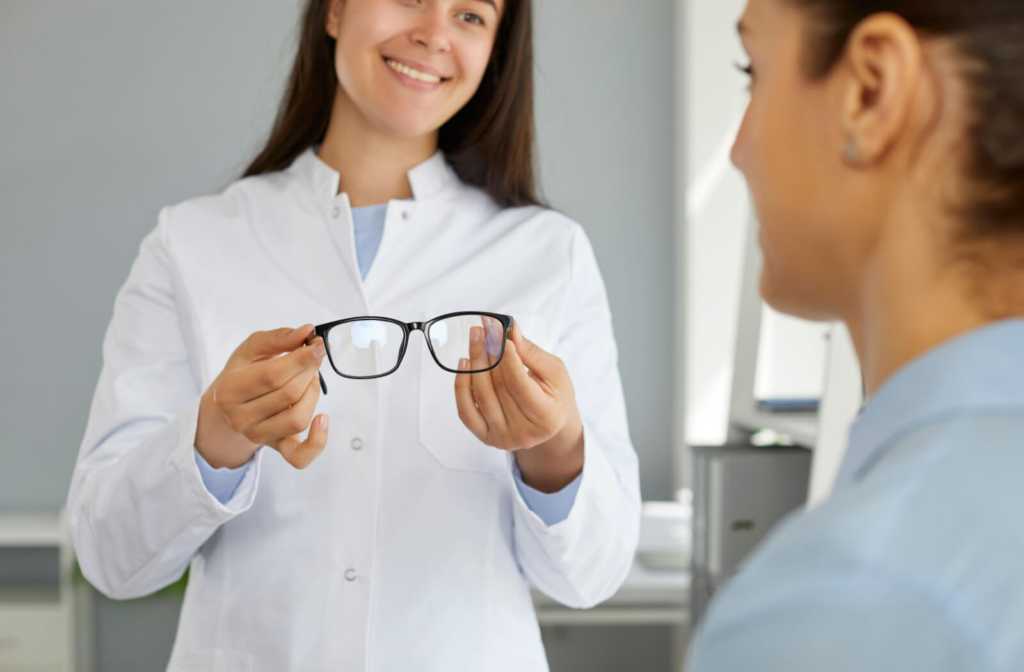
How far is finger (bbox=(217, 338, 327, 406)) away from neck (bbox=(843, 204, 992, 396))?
0.62m

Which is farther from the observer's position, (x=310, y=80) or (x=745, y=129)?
(x=310, y=80)

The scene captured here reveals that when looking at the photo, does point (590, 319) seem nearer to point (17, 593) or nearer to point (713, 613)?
point (713, 613)

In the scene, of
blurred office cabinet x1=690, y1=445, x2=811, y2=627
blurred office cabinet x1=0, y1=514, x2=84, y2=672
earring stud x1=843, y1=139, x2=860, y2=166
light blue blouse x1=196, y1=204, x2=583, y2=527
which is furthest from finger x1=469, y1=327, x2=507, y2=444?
blurred office cabinet x1=0, y1=514, x2=84, y2=672

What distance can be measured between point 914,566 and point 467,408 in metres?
0.75

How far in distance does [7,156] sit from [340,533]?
298cm

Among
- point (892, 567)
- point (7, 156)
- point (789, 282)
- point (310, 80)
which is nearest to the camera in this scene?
point (892, 567)

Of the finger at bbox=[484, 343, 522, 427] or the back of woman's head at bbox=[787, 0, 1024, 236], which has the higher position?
the back of woman's head at bbox=[787, 0, 1024, 236]

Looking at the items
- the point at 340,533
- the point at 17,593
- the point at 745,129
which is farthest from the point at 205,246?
the point at 17,593

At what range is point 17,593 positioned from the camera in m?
3.22

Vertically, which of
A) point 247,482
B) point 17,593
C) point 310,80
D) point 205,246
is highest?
point 310,80

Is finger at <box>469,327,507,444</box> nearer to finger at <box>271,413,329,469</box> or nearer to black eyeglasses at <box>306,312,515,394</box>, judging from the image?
black eyeglasses at <box>306,312,515,394</box>

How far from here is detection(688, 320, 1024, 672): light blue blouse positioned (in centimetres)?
38

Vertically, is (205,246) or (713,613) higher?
(205,246)

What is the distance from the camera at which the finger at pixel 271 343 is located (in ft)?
3.33
